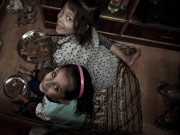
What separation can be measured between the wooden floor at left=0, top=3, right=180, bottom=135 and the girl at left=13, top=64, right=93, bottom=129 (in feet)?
1.73

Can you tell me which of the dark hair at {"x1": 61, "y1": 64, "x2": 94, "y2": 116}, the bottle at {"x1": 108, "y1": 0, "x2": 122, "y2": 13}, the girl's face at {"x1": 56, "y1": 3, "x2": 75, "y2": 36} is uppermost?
the girl's face at {"x1": 56, "y1": 3, "x2": 75, "y2": 36}

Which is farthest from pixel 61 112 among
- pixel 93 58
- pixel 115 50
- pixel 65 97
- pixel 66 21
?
pixel 115 50

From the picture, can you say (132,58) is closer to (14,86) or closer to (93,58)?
(93,58)

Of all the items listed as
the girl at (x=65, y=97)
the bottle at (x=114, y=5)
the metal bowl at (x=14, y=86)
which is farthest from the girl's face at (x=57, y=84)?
the bottle at (x=114, y=5)

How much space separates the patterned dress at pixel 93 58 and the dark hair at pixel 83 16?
0.06 metres

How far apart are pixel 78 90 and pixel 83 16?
378 mm

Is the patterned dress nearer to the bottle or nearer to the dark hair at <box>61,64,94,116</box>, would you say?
the dark hair at <box>61,64,94,116</box>

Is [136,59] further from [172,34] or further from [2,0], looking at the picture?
[2,0]

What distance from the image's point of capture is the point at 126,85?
1675mm

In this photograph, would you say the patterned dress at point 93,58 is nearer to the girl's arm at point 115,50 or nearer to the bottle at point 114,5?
the girl's arm at point 115,50

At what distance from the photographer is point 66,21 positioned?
1.32m

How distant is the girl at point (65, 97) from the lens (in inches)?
46.1

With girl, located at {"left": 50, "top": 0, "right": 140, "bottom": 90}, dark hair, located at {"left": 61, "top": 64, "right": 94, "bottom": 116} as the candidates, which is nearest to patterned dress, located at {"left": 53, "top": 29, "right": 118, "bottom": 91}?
girl, located at {"left": 50, "top": 0, "right": 140, "bottom": 90}

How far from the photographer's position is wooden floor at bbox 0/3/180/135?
175 centimetres
